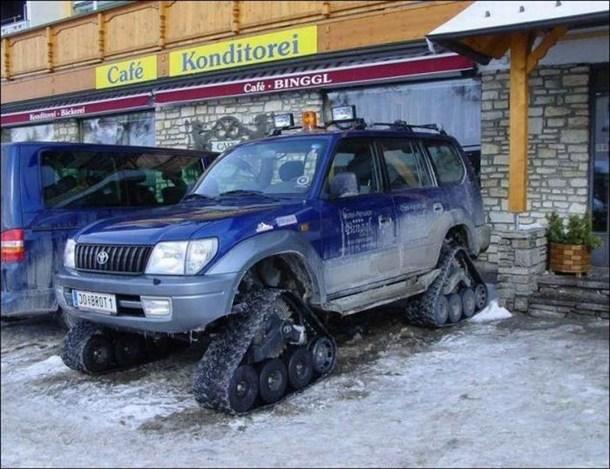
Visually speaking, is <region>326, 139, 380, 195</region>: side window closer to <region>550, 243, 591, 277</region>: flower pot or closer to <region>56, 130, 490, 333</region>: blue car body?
<region>56, 130, 490, 333</region>: blue car body

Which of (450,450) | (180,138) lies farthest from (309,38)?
(450,450)

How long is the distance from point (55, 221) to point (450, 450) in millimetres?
4065

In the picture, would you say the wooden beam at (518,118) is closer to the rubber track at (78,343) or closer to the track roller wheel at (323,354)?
the track roller wheel at (323,354)

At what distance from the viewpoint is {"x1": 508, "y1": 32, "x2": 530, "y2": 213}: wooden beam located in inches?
269

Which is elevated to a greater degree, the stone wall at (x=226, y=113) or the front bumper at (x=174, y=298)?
the stone wall at (x=226, y=113)

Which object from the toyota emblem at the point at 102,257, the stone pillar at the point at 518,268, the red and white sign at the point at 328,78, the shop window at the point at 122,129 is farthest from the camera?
the shop window at the point at 122,129

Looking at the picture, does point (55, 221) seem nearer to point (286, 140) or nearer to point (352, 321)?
point (286, 140)

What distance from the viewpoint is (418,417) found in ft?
14.7

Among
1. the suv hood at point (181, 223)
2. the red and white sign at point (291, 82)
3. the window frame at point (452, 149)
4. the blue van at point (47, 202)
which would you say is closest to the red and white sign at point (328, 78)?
the red and white sign at point (291, 82)

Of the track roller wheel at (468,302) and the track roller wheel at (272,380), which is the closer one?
the track roller wheel at (272,380)

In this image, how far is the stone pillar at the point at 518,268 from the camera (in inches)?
290

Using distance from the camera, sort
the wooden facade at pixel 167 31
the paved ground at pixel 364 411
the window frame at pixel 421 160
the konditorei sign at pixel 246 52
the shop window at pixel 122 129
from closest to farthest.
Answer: the paved ground at pixel 364 411 < the window frame at pixel 421 160 < the wooden facade at pixel 167 31 < the konditorei sign at pixel 246 52 < the shop window at pixel 122 129

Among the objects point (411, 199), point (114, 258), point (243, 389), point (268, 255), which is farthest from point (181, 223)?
point (411, 199)

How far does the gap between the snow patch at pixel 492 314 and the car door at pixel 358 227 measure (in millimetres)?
1608
